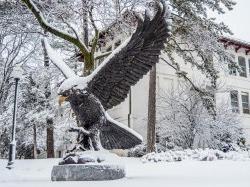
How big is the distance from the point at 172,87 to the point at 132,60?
50.0ft

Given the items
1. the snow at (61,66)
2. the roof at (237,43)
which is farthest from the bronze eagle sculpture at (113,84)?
the roof at (237,43)

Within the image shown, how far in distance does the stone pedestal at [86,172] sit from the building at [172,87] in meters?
14.1

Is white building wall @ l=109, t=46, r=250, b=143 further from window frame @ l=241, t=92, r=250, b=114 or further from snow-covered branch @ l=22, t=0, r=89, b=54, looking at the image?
snow-covered branch @ l=22, t=0, r=89, b=54

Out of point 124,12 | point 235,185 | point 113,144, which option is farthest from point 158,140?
point 235,185

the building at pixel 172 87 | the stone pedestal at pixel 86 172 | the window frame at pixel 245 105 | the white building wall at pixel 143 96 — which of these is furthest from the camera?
the window frame at pixel 245 105

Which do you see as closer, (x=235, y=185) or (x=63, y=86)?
(x=235, y=185)

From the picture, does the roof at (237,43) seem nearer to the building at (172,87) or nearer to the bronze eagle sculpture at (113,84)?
the building at (172,87)

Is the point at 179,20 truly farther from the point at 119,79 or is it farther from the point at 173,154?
the point at 119,79

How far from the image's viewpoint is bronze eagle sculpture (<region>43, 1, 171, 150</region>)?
529 cm

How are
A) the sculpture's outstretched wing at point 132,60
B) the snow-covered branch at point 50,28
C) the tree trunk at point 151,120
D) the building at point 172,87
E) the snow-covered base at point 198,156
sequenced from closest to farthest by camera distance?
the sculpture's outstretched wing at point 132,60
the snow-covered base at point 198,156
the snow-covered branch at point 50,28
the tree trunk at point 151,120
the building at point 172,87

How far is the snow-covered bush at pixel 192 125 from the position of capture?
1823cm

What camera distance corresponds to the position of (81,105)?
5.60 meters

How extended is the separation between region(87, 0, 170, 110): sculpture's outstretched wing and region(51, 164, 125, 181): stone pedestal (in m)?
1.20

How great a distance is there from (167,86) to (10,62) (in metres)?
10.4
